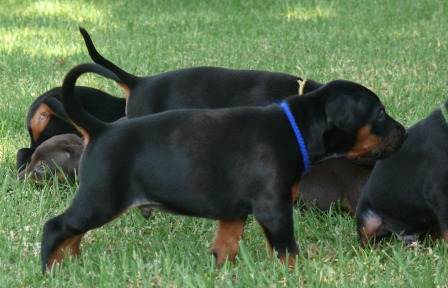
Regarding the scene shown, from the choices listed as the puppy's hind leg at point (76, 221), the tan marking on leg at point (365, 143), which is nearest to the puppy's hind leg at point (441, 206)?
the tan marking on leg at point (365, 143)

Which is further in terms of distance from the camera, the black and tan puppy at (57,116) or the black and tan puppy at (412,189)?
the black and tan puppy at (57,116)

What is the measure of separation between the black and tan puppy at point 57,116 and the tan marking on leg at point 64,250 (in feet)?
6.95

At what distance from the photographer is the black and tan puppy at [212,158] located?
445 centimetres

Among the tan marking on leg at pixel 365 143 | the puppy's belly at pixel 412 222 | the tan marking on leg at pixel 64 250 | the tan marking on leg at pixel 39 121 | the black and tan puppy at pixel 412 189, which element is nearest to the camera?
the tan marking on leg at pixel 64 250

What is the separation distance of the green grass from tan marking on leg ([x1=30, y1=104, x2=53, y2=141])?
0.24 m

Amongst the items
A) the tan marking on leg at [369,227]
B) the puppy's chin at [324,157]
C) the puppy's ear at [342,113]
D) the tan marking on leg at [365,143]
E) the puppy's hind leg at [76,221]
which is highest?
the puppy's ear at [342,113]

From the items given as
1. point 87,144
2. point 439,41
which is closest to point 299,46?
point 439,41

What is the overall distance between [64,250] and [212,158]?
93cm

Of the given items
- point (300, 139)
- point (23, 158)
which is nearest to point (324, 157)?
point (300, 139)

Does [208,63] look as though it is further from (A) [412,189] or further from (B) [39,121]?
(A) [412,189]

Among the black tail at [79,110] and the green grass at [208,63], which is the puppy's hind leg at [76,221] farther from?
the black tail at [79,110]

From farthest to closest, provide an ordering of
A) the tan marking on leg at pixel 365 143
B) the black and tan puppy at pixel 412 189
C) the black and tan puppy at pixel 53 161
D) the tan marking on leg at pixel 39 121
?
the tan marking on leg at pixel 39 121 < the black and tan puppy at pixel 53 161 < the black and tan puppy at pixel 412 189 < the tan marking on leg at pixel 365 143

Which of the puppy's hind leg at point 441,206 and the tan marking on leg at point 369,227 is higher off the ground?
the puppy's hind leg at point 441,206

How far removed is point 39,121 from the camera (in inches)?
272
